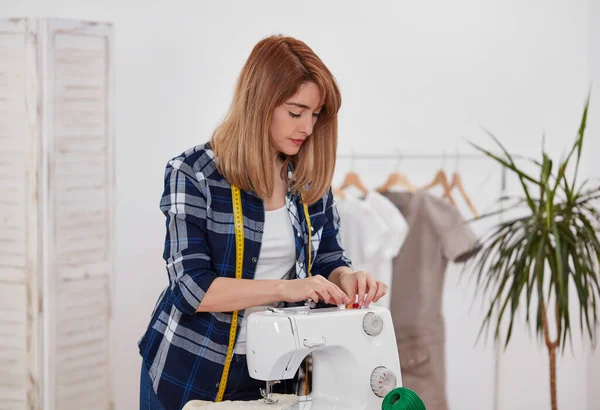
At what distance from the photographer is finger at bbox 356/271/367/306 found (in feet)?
5.26

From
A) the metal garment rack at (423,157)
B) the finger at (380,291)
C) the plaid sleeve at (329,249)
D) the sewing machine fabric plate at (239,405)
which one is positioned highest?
the metal garment rack at (423,157)

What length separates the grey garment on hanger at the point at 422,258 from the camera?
3154 millimetres

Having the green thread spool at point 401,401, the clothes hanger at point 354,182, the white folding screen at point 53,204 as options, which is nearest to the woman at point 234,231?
the green thread spool at point 401,401

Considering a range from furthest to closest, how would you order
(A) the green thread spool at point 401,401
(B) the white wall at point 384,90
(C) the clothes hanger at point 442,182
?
1. (C) the clothes hanger at point 442,182
2. (B) the white wall at point 384,90
3. (A) the green thread spool at point 401,401

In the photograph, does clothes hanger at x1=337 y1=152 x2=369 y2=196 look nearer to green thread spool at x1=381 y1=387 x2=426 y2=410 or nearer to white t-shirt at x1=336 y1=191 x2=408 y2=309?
white t-shirt at x1=336 y1=191 x2=408 y2=309

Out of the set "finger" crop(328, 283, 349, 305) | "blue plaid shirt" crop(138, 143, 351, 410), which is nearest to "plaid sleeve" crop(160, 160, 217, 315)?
"blue plaid shirt" crop(138, 143, 351, 410)

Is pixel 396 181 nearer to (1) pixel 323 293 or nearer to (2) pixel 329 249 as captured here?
(2) pixel 329 249

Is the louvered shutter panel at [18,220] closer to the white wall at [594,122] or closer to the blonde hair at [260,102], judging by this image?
the blonde hair at [260,102]

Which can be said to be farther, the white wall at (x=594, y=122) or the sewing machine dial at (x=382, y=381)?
the white wall at (x=594, y=122)

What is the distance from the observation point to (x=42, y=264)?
2381mm

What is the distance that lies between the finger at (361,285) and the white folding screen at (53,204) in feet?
3.84

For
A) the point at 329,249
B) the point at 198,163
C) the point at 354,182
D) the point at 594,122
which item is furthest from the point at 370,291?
the point at 594,122

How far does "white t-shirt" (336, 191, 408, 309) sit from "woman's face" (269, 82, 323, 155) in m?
1.30

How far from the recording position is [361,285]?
1.63 metres
